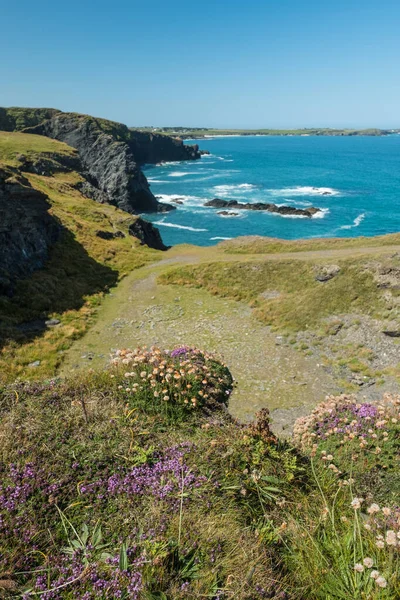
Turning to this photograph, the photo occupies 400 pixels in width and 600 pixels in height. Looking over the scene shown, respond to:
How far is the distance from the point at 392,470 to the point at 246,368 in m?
13.1

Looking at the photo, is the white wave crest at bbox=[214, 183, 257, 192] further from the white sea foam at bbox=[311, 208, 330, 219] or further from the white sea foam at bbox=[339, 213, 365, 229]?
the white sea foam at bbox=[339, 213, 365, 229]

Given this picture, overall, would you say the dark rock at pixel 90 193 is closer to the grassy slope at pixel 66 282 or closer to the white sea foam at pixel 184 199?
the grassy slope at pixel 66 282

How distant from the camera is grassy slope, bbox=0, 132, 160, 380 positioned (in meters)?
22.6

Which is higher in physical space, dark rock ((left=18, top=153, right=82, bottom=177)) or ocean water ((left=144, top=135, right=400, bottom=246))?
dark rock ((left=18, top=153, right=82, bottom=177))

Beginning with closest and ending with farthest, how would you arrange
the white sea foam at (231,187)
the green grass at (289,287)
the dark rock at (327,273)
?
the green grass at (289,287) < the dark rock at (327,273) < the white sea foam at (231,187)

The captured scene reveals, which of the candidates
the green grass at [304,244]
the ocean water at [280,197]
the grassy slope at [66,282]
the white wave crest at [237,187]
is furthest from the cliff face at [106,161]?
the green grass at [304,244]

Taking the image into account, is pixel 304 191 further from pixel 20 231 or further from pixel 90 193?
pixel 20 231

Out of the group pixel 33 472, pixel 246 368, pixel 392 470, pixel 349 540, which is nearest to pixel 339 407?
pixel 392 470

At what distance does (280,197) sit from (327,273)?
9811 centimetres

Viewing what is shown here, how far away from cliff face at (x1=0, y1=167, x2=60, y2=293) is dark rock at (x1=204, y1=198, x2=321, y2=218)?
74778 mm

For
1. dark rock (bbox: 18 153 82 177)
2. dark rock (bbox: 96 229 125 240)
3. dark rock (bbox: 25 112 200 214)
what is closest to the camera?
dark rock (bbox: 96 229 125 240)

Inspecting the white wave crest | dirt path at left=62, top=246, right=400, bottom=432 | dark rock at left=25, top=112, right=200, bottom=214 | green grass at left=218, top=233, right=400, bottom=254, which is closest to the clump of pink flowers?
dirt path at left=62, top=246, right=400, bottom=432

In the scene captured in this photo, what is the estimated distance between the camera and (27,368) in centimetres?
2052

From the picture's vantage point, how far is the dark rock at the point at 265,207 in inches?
3930
